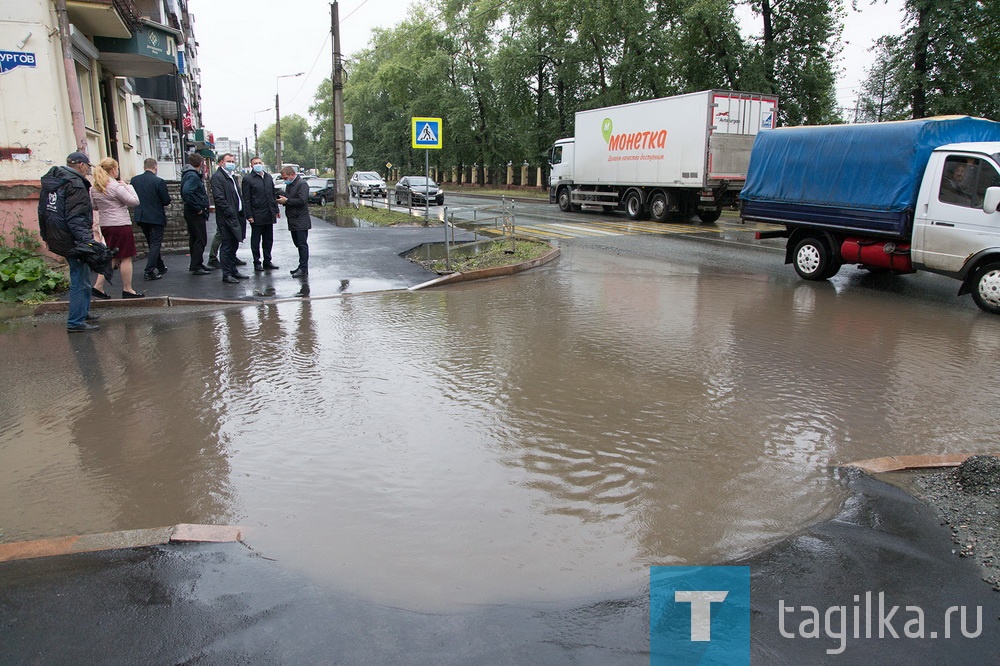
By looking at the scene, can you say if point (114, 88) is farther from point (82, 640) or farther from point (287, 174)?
point (82, 640)

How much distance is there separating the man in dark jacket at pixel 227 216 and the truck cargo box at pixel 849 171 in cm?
920

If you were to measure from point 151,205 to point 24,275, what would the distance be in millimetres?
1988

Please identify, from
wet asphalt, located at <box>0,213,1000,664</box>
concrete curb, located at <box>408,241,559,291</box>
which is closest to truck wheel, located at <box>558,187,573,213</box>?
concrete curb, located at <box>408,241,559,291</box>

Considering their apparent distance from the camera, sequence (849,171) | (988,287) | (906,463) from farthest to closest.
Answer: (849,171)
(988,287)
(906,463)

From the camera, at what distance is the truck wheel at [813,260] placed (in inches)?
462

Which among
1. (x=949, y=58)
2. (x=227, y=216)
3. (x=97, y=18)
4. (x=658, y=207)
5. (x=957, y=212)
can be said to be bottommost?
(x=658, y=207)

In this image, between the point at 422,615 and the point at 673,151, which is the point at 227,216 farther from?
the point at 673,151

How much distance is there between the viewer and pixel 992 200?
8828 mm

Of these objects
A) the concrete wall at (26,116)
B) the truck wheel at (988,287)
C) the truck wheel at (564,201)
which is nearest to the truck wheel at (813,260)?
the truck wheel at (988,287)

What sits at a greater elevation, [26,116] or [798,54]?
[798,54]

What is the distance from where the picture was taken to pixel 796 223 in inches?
478

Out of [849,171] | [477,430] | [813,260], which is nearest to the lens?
[477,430]

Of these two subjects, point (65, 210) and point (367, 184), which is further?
point (367, 184)

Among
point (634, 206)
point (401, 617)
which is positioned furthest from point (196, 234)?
point (634, 206)
